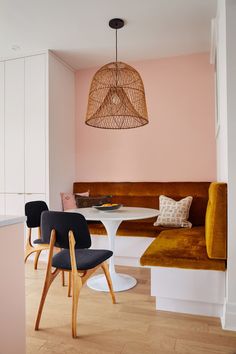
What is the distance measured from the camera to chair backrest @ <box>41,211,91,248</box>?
182cm

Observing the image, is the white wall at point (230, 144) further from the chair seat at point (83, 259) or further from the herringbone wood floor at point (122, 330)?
the chair seat at point (83, 259)

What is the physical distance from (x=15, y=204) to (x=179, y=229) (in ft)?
7.21

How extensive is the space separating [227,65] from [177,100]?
197 cm

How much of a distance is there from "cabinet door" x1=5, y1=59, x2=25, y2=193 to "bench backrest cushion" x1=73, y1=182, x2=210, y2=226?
2.87 ft

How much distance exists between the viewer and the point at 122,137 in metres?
4.08

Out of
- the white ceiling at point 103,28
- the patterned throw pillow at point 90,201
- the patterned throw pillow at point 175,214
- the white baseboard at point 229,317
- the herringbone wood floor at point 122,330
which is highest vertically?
the white ceiling at point 103,28

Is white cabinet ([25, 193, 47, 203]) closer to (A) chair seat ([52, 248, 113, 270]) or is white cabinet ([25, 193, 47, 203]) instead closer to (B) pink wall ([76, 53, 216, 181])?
(B) pink wall ([76, 53, 216, 181])

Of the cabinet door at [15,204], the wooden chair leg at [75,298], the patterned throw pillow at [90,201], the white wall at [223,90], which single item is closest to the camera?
the wooden chair leg at [75,298]

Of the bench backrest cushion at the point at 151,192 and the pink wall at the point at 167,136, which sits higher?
the pink wall at the point at 167,136

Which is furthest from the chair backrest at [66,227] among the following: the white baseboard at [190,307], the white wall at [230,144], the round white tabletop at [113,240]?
the white wall at [230,144]

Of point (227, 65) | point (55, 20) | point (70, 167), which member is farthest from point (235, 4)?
point (70, 167)

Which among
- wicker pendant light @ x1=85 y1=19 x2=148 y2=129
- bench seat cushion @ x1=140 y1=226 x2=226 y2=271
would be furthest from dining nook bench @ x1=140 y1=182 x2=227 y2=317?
wicker pendant light @ x1=85 y1=19 x2=148 y2=129

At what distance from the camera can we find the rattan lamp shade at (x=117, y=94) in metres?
2.72

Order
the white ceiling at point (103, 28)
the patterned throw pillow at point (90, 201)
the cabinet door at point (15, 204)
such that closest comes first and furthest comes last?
the white ceiling at point (103, 28), the patterned throw pillow at point (90, 201), the cabinet door at point (15, 204)
